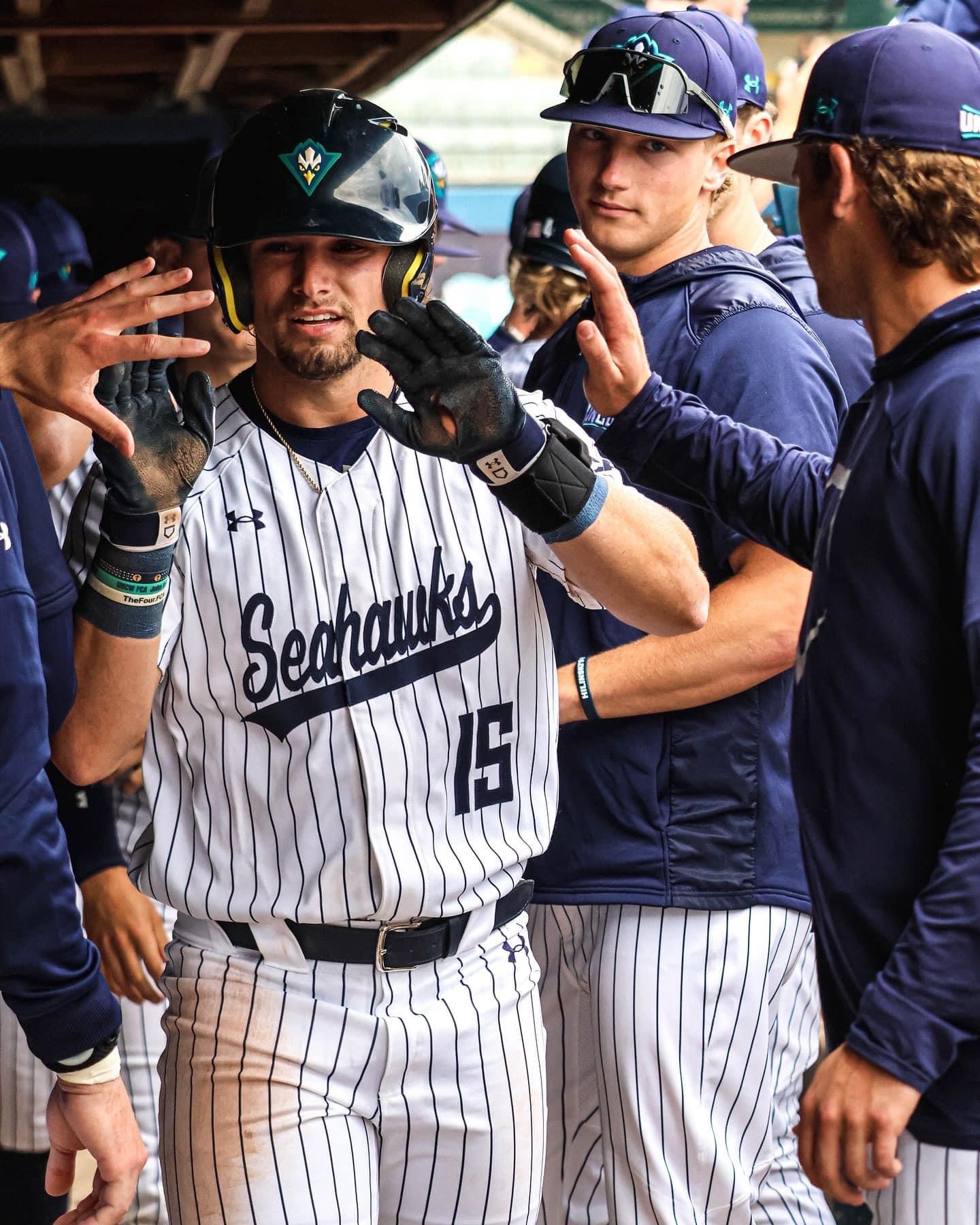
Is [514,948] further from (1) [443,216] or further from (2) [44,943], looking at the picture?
(1) [443,216]

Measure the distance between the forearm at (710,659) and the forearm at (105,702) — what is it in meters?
0.79

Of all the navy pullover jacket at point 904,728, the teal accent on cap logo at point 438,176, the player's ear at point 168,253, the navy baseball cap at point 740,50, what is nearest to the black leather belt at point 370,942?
the navy pullover jacket at point 904,728

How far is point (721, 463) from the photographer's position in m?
2.49

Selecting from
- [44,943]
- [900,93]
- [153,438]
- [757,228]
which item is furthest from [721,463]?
[757,228]

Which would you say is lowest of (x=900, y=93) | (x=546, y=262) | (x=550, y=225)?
(x=546, y=262)

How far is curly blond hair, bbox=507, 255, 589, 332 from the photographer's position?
503 centimetres

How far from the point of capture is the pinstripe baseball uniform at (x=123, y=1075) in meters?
3.55

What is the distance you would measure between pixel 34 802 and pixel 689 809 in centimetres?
123

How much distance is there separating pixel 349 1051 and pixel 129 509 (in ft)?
2.75

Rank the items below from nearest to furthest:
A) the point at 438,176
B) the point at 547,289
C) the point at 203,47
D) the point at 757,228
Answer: the point at 757,228 < the point at 547,289 < the point at 438,176 < the point at 203,47

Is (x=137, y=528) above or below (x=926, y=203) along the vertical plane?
below

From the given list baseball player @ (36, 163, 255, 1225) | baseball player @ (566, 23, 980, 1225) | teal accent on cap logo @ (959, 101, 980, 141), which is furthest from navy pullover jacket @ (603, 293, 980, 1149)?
baseball player @ (36, 163, 255, 1225)

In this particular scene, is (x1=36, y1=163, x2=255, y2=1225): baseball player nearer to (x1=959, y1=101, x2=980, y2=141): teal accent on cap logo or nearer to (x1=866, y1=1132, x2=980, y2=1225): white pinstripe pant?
(x1=959, y1=101, x2=980, y2=141): teal accent on cap logo

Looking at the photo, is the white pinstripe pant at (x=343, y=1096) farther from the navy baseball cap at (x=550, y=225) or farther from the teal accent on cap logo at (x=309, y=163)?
the navy baseball cap at (x=550, y=225)
